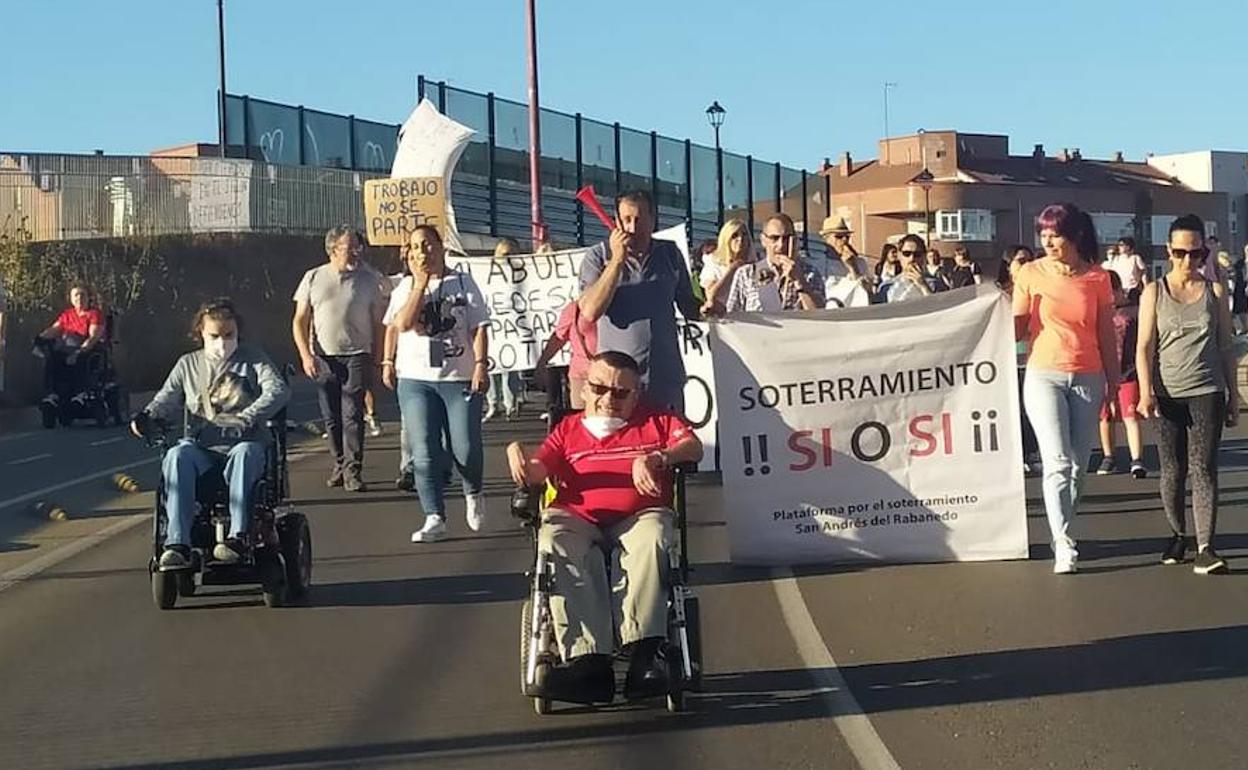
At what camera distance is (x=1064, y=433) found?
948 cm

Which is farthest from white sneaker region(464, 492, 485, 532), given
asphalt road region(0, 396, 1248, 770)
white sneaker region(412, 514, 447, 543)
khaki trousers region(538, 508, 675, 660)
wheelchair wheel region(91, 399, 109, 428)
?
wheelchair wheel region(91, 399, 109, 428)

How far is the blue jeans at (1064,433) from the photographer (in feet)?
30.8

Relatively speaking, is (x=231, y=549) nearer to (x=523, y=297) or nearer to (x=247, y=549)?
(x=247, y=549)

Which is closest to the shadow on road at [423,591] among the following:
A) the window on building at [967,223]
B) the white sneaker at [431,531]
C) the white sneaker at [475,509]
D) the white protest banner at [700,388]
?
the white sneaker at [431,531]

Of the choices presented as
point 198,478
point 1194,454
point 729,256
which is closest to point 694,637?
point 198,478

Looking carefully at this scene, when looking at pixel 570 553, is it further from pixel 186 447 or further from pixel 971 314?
pixel 971 314

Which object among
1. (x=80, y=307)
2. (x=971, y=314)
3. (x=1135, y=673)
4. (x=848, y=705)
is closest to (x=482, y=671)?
(x=848, y=705)

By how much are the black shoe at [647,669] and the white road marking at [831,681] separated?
0.65m

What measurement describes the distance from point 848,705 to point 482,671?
1.57 m

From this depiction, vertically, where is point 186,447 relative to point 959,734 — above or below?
above

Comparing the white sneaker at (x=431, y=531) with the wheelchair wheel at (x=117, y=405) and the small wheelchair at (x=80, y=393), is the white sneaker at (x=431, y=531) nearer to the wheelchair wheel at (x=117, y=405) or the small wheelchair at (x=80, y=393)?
the small wheelchair at (x=80, y=393)

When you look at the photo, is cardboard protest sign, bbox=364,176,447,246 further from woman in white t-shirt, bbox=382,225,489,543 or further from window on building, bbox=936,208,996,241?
window on building, bbox=936,208,996,241

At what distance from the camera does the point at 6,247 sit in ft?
97.1

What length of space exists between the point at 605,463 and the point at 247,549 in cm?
240
